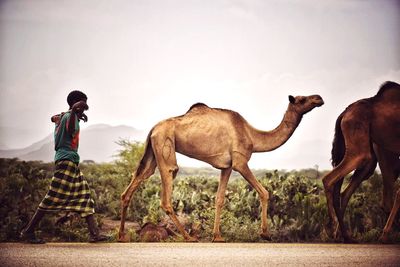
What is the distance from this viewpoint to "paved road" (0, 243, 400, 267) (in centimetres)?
728

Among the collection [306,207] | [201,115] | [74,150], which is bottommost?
[306,207]

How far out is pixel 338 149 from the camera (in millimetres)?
10328

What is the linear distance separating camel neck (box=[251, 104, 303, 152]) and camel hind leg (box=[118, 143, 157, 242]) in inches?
69.9

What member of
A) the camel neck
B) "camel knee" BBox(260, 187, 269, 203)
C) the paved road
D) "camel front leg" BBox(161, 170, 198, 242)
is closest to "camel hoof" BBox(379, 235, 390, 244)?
the paved road

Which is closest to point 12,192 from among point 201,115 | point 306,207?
point 201,115

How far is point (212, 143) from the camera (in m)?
9.95

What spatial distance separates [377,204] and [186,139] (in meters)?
4.56

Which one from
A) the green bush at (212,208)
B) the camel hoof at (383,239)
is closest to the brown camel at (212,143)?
the green bush at (212,208)

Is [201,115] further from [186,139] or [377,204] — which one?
[377,204]

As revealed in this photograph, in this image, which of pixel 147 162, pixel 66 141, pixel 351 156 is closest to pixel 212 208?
pixel 147 162

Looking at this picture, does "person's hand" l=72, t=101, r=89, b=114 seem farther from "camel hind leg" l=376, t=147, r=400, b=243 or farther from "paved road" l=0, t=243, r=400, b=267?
"camel hind leg" l=376, t=147, r=400, b=243

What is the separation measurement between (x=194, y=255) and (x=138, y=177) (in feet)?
7.59

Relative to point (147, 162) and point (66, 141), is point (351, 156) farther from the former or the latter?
point (66, 141)

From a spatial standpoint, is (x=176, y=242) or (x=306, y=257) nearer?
(x=306, y=257)
